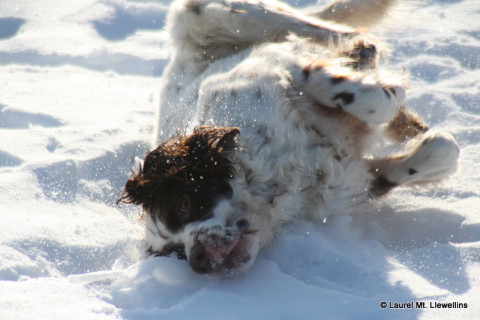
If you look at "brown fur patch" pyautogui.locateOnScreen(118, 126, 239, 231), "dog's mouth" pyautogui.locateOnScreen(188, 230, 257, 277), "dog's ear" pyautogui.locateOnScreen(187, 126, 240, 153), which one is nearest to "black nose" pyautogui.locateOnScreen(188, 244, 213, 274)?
"dog's mouth" pyautogui.locateOnScreen(188, 230, 257, 277)

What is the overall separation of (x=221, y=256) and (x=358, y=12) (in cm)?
261

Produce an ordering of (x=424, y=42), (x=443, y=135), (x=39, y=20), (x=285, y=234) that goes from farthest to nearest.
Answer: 1. (x=39, y=20)
2. (x=424, y=42)
3. (x=443, y=135)
4. (x=285, y=234)

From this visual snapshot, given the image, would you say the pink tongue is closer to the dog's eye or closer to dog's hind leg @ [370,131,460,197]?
the dog's eye

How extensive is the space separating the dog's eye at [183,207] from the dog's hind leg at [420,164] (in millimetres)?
1099

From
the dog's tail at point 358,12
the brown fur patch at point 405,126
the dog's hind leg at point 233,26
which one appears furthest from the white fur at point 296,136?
the dog's tail at point 358,12

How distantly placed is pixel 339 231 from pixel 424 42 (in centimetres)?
315

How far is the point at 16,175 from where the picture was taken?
3.60m

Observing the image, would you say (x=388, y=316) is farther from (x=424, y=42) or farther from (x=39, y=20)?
(x=39, y=20)

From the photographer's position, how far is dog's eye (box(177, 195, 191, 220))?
2.69 meters

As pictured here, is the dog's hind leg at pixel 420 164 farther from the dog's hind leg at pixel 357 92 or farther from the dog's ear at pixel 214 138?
the dog's ear at pixel 214 138

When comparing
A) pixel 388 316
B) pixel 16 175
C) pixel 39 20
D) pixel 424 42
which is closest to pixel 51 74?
pixel 39 20

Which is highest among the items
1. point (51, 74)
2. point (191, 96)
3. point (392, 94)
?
point (392, 94)

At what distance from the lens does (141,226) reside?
3.10m

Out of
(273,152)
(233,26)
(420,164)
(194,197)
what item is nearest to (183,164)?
(194,197)
